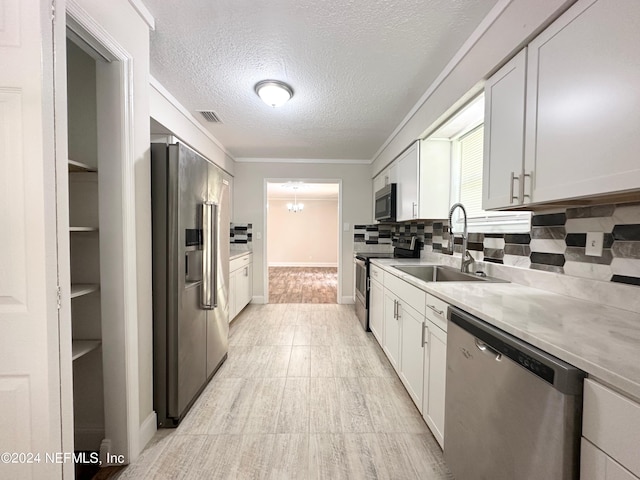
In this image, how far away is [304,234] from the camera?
31.9 feet

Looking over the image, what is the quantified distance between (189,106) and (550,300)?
10.5 ft

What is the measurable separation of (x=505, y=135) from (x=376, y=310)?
83.7 inches

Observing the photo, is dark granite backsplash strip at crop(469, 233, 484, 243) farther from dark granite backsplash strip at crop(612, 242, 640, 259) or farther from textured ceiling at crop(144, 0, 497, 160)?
textured ceiling at crop(144, 0, 497, 160)

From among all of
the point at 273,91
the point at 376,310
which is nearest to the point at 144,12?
the point at 273,91

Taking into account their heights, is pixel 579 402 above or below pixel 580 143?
below

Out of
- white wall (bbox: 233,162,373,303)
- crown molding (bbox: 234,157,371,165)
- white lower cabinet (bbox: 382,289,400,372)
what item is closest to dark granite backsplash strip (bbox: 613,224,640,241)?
white lower cabinet (bbox: 382,289,400,372)

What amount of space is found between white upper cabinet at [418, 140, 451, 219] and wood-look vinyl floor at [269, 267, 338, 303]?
2.80m

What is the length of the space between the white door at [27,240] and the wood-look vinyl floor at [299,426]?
2.44ft

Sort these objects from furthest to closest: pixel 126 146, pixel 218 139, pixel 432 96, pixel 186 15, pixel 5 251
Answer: pixel 218 139
pixel 432 96
pixel 186 15
pixel 126 146
pixel 5 251

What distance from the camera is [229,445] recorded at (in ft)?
5.30

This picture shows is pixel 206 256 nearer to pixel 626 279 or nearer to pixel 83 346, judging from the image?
pixel 83 346

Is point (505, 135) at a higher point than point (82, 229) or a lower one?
higher

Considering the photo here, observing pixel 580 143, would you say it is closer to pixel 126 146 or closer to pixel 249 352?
pixel 126 146

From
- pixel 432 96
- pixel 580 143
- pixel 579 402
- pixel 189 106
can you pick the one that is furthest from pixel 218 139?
pixel 579 402
